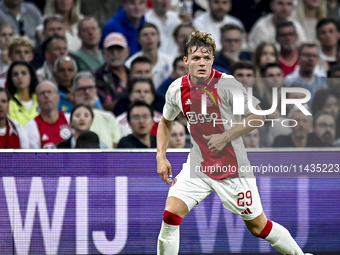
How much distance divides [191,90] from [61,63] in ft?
10.5

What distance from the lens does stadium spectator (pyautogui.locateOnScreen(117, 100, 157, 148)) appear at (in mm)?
5496

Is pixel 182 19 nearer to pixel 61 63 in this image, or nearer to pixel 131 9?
pixel 131 9

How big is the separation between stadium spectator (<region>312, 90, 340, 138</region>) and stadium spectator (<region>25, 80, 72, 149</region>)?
9.26 feet

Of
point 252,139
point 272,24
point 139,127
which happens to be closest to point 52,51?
point 139,127

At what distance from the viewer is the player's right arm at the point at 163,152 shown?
159 inches

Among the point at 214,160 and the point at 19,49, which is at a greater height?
the point at 19,49

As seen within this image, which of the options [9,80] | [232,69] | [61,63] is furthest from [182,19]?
[9,80]

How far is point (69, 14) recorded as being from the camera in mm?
7801

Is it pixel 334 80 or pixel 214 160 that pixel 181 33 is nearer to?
pixel 334 80

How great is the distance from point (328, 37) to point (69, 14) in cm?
379

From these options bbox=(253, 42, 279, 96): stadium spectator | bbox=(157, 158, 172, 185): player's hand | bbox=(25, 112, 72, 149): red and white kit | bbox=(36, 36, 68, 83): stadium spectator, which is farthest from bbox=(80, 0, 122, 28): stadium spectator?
bbox=(157, 158, 172, 185): player's hand

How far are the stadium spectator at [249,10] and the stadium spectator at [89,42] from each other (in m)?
2.18

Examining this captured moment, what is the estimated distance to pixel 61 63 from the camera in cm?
680

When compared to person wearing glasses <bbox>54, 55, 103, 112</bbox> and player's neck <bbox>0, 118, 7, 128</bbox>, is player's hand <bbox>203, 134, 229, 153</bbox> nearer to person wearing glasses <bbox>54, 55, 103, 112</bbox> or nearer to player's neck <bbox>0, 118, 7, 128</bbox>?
player's neck <bbox>0, 118, 7, 128</bbox>
